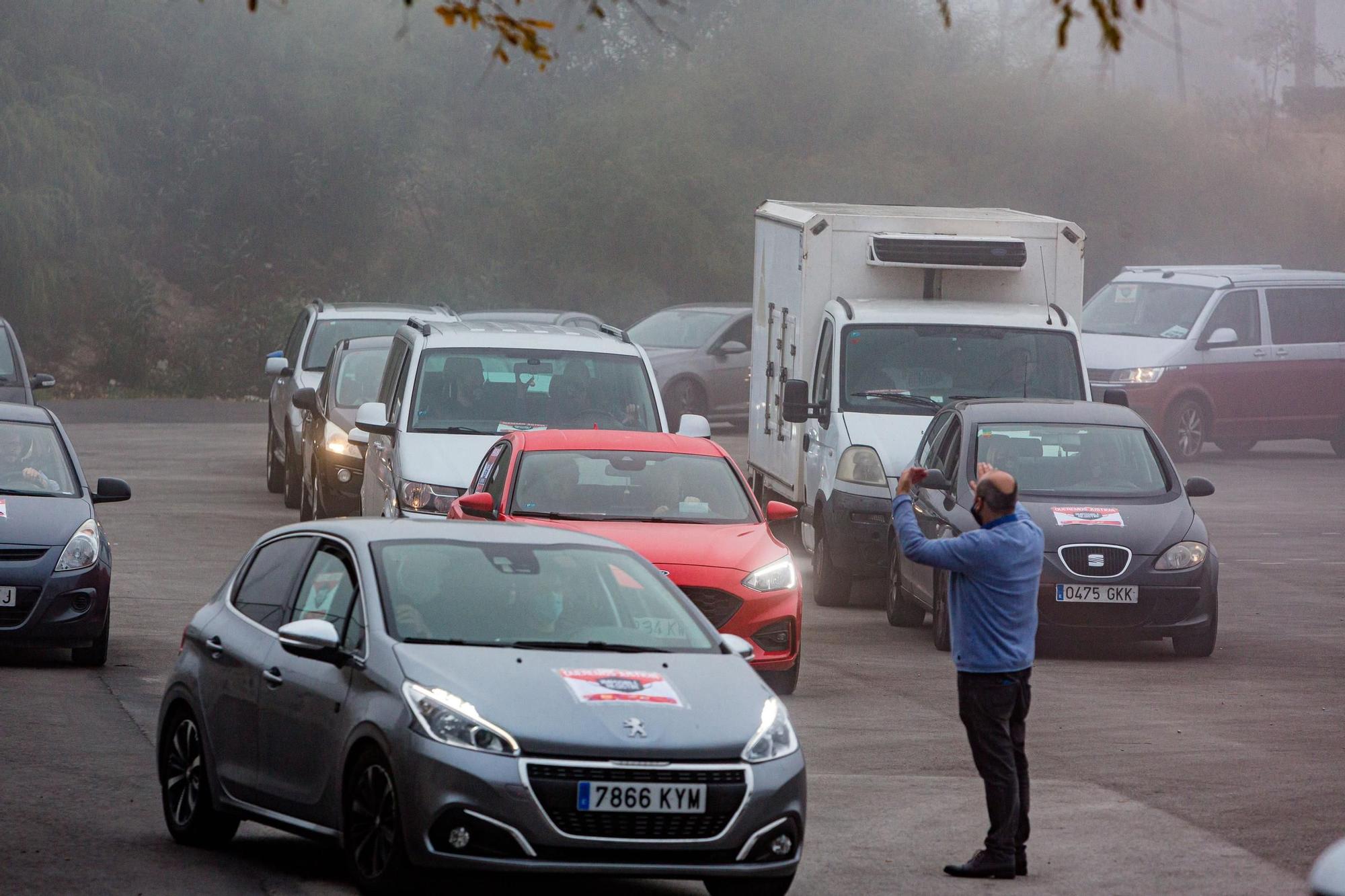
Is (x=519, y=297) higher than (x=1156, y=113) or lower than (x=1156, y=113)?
lower

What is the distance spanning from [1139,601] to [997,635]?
6154 millimetres

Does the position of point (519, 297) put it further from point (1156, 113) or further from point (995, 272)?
point (995, 272)

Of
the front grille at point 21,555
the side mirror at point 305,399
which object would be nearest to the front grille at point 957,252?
the side mirror at point 305,399

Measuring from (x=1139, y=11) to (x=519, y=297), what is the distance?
41700 millimetres

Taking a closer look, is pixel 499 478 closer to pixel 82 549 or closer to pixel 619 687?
pixel 82 549

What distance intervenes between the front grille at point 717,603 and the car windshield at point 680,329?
2071 centimetres

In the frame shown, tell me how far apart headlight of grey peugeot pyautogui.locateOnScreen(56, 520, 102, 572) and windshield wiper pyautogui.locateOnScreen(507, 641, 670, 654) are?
19.2 feet

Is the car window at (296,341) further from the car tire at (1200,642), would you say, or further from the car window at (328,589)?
the car window at (328,589)

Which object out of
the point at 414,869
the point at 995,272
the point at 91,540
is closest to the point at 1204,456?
the point at 995,272

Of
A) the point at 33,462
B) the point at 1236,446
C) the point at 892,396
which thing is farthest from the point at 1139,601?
the point at 1236,446

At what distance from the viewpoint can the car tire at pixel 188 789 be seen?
8.27 meters

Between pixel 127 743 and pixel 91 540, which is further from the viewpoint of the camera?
pixel 91 540

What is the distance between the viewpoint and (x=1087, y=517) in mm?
14469

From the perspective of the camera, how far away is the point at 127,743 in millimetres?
10547
